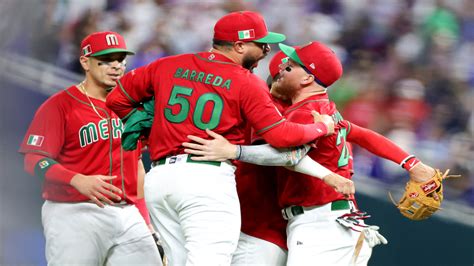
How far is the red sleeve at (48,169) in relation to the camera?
15.2ft

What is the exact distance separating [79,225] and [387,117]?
2445 mm

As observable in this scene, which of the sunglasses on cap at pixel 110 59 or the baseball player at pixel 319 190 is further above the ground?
the sunglasses on cap at pixel 110 59

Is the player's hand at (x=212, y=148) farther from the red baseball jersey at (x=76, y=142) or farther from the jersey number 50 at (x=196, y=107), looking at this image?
the red baseball jersey at (x=76, y=142)

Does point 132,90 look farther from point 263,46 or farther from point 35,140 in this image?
point 35,140

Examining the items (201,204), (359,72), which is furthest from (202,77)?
(359,72)

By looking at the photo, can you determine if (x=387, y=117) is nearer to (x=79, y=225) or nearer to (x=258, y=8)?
(x=258, y=8)

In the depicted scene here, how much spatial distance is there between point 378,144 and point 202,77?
1026mm

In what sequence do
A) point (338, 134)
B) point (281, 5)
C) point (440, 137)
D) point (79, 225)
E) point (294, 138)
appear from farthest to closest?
point (281, 5) < point (440, 137) < point (79, 225) < point (338, 134) < point (294, 138)

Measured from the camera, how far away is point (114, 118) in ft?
16.7

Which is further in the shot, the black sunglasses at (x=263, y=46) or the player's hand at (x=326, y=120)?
the black sunglasses at (x=263, y=46)

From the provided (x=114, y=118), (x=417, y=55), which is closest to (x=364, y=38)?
(x=417, y=55)

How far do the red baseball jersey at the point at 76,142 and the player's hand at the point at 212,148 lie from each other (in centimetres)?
105

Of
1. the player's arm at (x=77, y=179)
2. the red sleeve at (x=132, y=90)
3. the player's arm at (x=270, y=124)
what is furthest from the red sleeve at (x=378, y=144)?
the player's arm at (x=77, y=179)

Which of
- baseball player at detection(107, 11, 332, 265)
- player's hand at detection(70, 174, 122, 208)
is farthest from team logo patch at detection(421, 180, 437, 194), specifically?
player's hand at detection(70, 174, 122, 208)
